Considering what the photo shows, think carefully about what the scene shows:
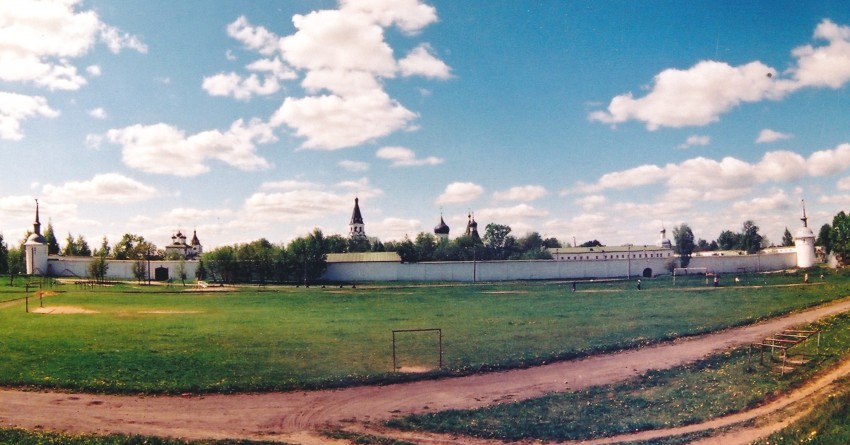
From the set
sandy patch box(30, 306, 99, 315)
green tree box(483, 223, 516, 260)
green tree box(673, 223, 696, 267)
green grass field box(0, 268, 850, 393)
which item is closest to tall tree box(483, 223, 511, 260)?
green tree box(483, 223, 516, 260)

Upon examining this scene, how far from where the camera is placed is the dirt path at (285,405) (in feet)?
43.0

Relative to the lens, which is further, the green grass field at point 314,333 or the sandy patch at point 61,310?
the sandy patch at point 61,310

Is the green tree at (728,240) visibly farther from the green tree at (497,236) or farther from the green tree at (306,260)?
the green tree at (306,260)

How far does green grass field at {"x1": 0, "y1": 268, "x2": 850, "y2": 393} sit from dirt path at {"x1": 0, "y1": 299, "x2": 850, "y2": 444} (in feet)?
2.93

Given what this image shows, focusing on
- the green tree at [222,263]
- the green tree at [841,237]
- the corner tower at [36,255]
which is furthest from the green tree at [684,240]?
the corner tower at [36,255]

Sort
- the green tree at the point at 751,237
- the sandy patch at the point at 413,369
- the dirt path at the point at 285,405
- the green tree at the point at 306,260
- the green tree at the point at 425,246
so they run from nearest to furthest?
1. the dirt path at the point at 285,405
2. the sandy patch at the point at 413,369
3. the green tree at the point at 306,260
4. the green tree at the point at 425,246
5. the green tree at the point at 751,237

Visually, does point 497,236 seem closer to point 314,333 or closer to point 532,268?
point 532,268

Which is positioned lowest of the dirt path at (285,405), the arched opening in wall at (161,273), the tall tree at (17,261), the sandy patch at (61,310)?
the dirt path at (285,405)

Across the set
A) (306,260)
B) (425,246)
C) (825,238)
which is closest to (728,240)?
(825,238)

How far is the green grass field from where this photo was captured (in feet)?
58.6

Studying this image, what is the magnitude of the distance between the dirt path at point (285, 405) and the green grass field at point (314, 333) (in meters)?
0.89

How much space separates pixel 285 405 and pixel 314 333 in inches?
476

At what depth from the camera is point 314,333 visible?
27.0m

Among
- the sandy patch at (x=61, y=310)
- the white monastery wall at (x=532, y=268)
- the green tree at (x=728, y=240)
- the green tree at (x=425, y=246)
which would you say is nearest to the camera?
the sandy patch at (x=61, y=310)
